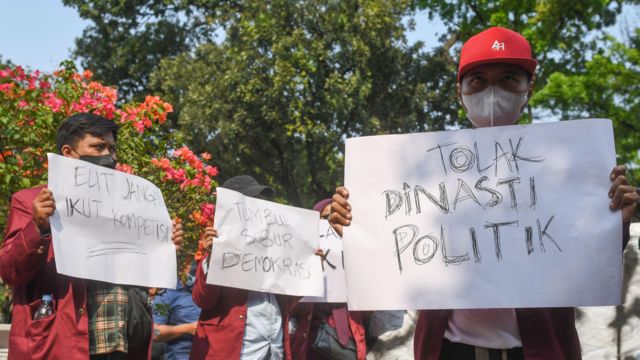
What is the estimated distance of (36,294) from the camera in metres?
3.59

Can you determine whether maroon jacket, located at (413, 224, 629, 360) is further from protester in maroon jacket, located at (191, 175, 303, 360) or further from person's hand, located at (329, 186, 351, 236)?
protester in maroon jacket, located at (191, 175, 303, 360)

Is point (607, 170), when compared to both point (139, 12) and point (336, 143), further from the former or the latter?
point (139, 12)

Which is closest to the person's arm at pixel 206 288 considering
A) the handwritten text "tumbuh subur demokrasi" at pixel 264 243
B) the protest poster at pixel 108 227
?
the handwritten text "tumbuh subur demokrasi" at pixel 264 243

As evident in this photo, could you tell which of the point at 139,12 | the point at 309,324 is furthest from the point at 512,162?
the point at 139,12

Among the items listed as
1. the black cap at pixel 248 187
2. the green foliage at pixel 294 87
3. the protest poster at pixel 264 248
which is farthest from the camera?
the green foliage at pixel 294 87

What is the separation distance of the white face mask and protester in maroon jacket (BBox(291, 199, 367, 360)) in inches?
117

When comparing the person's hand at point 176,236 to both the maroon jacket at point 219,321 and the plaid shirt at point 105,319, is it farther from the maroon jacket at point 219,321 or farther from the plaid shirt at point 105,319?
the maroon jacket at point 219,321

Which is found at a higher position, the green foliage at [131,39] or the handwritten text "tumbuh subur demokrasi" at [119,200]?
the green foliage at [131,39]

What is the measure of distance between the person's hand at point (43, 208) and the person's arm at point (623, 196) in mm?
2269

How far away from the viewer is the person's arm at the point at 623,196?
8.19 ft

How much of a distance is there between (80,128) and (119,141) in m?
1.26

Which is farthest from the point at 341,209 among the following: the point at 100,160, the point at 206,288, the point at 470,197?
the point at 206,288

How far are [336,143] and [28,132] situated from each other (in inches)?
534

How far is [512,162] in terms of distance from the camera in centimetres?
275
